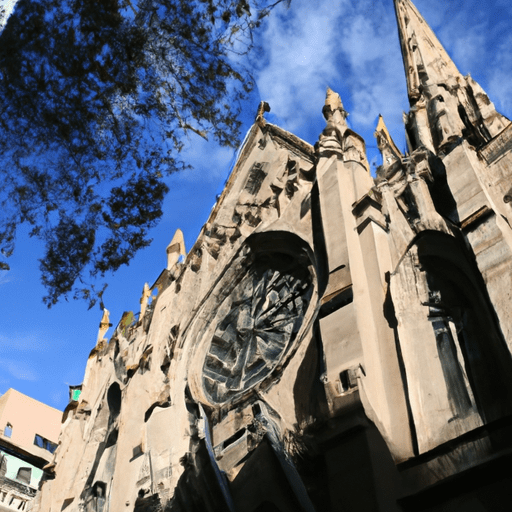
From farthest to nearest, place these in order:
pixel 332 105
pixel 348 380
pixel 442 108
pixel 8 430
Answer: pixel 8 430 → pixel 332 105 → pixel 442 108 → pixel 348 380

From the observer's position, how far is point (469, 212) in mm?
9477

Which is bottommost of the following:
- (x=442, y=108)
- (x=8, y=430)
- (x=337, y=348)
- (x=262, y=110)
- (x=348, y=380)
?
(x=348, y=380)

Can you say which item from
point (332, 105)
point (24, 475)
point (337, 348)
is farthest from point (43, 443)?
point (337, 348)

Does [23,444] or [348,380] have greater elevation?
[23,444]

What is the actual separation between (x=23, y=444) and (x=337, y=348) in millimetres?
26140

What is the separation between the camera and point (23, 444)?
99.1ft

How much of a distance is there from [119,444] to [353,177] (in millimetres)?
7829

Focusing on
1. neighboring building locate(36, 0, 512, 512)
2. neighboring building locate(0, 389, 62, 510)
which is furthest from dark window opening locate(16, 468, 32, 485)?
neighboring building locate(36, 0, 512, 512)

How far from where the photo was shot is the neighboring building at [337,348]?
24.9 feet

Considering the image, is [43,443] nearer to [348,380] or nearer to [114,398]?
[114,398]

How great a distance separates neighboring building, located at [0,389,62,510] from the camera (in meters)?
25.4

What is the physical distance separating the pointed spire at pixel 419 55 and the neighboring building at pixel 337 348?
175 mm

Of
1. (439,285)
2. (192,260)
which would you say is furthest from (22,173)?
(192,260)

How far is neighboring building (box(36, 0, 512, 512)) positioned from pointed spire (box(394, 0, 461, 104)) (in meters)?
0.18
